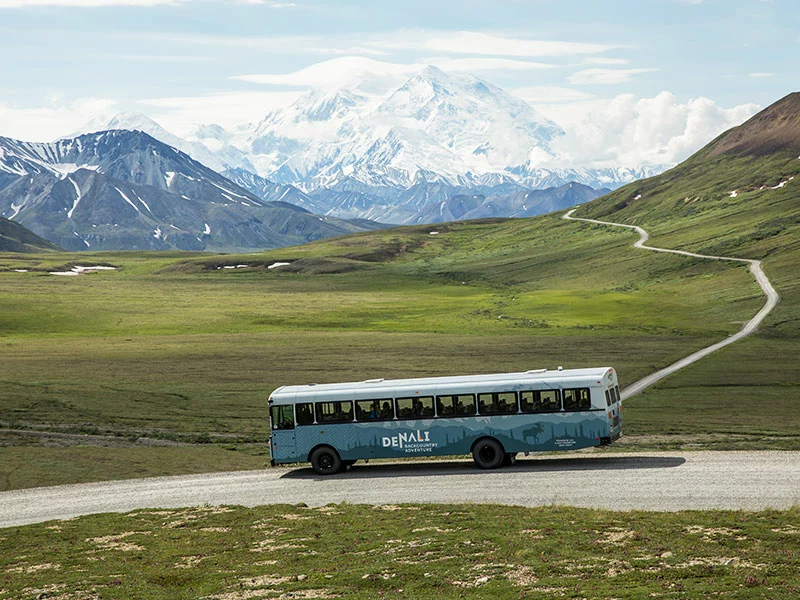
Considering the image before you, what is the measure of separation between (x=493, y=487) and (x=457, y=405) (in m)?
6.07

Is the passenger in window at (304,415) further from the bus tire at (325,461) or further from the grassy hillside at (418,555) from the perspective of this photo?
the grassy hillside at (418,555)

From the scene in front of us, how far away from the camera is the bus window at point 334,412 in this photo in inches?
1849

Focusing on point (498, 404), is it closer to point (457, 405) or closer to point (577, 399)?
point (457, 405)

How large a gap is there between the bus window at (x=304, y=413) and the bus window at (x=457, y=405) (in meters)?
6.76

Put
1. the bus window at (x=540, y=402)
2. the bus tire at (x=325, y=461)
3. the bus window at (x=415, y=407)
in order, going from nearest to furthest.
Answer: the bus window at (x=540, y=402)
the bus window at (x=415, y=407)
the bus tire at (x=325, y=461)

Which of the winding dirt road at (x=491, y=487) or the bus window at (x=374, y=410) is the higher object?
the bus window at (x=374, y=410)

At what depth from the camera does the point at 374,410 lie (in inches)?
1832

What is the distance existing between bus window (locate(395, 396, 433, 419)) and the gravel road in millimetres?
2868

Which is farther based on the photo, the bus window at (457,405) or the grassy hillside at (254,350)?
the grassy hillside at (254,350)

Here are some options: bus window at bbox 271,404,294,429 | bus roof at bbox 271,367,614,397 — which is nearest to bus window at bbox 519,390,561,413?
bus roof at bbox 271,367,614,397

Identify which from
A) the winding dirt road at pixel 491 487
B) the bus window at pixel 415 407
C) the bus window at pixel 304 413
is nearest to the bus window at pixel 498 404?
the bus window at pixel 415 407

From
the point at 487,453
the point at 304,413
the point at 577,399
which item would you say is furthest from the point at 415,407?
the point at 577,399

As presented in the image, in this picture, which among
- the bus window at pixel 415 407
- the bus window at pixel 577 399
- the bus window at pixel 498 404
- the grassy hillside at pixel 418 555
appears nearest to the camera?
the grassy hillside at pixel 418 555

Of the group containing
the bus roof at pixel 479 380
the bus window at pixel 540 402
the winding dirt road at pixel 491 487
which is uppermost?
the bus roof at pixel 479 380
